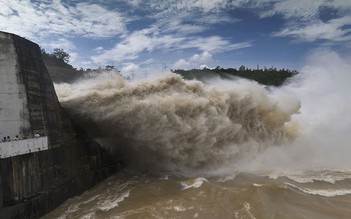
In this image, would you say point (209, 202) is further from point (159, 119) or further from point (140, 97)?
point (140, 97)

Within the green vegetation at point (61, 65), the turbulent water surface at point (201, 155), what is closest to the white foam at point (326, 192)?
the turbulent water surface at point (201, 155)

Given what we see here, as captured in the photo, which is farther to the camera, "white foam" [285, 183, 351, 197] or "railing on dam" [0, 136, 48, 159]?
"white foam" [285, 183, 351, 197]

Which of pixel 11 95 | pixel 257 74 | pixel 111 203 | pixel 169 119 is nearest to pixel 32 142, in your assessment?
pixel 11 95

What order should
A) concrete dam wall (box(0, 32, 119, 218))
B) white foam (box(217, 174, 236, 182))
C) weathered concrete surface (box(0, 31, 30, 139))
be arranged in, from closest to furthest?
concrete dam wall (box(0, 32, 119, 218))
weathered concrete surface (box(0, 31, 30, 139))
white foam (box(217, 174, 236, 182))

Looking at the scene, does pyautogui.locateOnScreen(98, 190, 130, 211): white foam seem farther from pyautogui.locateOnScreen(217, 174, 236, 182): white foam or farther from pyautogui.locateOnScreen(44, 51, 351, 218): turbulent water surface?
pyautogui.locateOnScreen(217, 174, 236, 182): white foam

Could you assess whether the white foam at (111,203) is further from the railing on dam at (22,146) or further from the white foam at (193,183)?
the railing on dam at (22,146)

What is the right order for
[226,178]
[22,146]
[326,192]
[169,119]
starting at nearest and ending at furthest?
1. [22,146]
2. [326,192]
3. [226,178]
4. [169,119]

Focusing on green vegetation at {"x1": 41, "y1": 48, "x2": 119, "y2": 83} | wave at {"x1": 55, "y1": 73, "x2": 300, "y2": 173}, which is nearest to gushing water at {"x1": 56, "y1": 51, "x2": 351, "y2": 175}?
wave at {"x1": 55, "y1": 73, "x2": 300, "y2": 173}

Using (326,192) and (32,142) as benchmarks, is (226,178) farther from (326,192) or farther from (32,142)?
(32,142)
